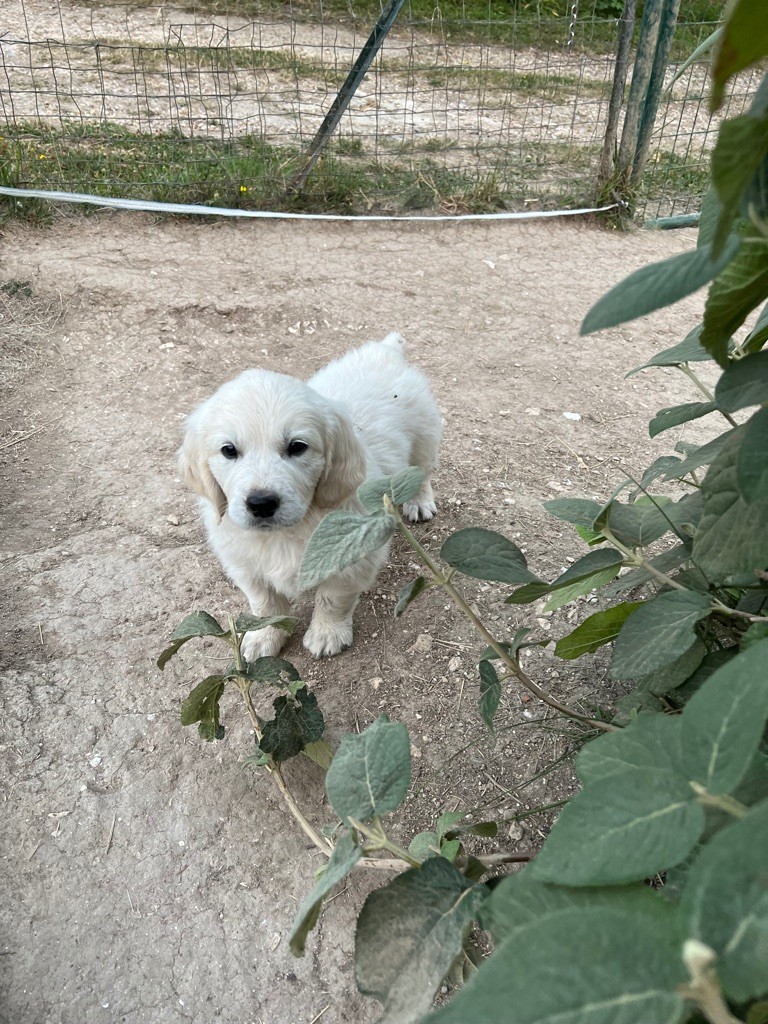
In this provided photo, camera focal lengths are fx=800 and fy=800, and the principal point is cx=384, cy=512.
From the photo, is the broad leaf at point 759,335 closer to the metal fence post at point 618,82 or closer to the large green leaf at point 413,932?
the large green leaf at point 413,932

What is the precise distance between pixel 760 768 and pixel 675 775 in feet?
0.81

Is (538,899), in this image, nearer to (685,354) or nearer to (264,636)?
(685,354)

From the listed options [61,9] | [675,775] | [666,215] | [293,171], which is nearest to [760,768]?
[675,775]

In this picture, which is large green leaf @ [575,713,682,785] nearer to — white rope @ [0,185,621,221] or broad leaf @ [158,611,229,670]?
broad leaf @ [158,611,229,670]

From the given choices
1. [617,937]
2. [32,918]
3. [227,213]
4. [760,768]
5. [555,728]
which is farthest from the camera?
[227,213]

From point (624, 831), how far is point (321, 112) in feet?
22.7

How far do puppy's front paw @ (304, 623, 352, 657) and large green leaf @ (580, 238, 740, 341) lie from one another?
2078mm

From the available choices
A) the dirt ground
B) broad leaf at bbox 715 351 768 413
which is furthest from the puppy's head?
broad leaf at bbox 715 351 768 413

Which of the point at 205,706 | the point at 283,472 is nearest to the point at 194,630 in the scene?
the point at 205,706

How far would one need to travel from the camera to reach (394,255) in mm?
5133

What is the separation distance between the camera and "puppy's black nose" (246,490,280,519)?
218 centimetres

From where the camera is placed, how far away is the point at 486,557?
1218 mm

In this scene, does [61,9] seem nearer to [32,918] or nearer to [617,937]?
[32,918]

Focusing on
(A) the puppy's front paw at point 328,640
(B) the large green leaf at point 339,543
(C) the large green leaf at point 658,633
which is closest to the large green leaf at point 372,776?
(B) the large green leaf at point 339,543
